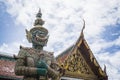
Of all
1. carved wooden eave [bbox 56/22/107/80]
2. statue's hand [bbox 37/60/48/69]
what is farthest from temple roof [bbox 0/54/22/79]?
statue's hand [bbox 37/60/48/69]

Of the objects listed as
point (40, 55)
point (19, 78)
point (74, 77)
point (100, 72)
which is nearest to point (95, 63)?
point (100, 72)

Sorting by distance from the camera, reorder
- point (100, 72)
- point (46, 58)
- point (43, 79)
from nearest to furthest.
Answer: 1. point (43, 79)
2. point (46, 58)
3. point (100, 72)

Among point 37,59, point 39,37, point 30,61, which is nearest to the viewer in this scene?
point 30,61

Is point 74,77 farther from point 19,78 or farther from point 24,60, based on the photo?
point 24,60

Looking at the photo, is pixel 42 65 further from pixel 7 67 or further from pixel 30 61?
pixel 7 67

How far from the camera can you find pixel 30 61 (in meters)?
11.0

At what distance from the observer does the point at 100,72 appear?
622 inches

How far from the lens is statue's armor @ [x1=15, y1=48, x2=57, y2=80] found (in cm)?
1070

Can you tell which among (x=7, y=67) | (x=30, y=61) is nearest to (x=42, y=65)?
(x=30, y=61)

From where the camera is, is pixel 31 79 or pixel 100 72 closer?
pixel 31 79

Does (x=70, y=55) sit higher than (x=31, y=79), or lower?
higher

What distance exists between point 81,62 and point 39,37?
4614 millimetres

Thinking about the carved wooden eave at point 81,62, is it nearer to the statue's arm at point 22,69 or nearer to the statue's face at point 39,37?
the statue's face at point 39,37

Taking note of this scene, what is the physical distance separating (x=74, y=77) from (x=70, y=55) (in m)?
1.13
